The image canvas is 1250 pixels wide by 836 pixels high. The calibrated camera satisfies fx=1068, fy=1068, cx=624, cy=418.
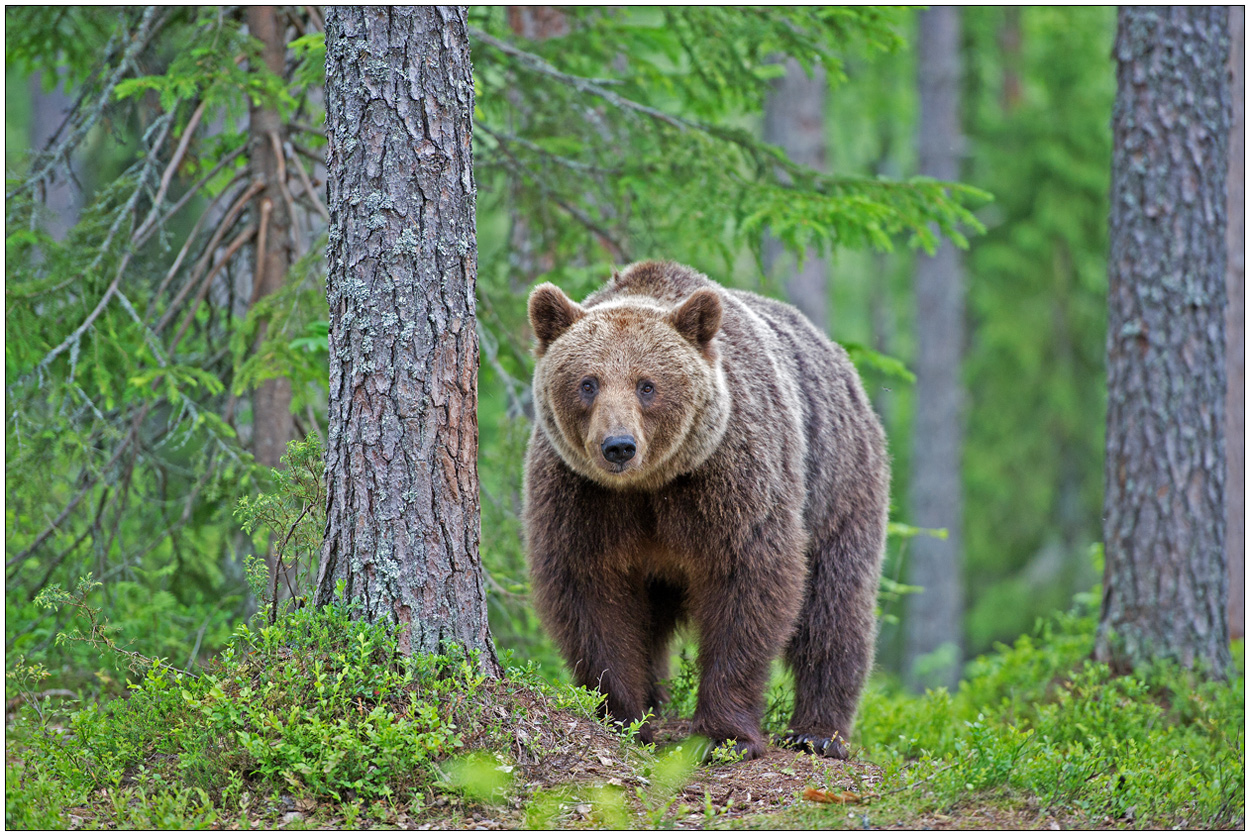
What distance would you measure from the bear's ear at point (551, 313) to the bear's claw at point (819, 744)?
2.43 metres

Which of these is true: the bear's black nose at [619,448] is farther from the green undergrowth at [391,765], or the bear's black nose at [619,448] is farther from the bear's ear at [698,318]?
the green undergrowth at [391,765]

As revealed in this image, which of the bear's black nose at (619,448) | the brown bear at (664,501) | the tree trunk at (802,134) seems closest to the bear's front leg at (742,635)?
the brown bear at (664,501)

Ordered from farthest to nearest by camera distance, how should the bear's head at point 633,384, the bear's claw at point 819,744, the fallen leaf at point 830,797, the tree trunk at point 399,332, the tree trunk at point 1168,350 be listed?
the tree trunk at point 1168,350
the bear's claw at point 819,744
the bear's head at point 633,384
the tree trunk at point 399,332
the fallen leaf at point 830,797

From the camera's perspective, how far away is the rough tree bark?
6516 millimetres

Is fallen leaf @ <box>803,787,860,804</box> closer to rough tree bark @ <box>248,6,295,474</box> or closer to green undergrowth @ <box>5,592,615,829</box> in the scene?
green undergrowth @ <box>5,592,615,829</box>

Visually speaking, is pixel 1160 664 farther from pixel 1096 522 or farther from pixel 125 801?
pixel 1096 522

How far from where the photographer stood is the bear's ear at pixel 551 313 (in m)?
5.23

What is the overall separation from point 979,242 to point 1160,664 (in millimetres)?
13724

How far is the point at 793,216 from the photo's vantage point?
261 inches

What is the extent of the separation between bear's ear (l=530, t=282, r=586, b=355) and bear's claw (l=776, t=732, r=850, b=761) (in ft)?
7.97

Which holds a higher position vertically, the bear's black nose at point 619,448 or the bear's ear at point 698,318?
the bear's ear at point 698,318

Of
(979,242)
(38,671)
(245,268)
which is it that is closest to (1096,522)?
(979,242)

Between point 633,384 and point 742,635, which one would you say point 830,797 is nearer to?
point 742,635

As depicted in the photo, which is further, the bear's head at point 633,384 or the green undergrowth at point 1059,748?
the bear's head at point 633,384
